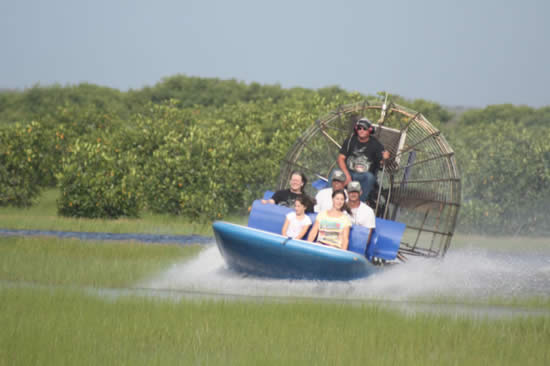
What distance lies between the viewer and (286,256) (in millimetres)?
10211

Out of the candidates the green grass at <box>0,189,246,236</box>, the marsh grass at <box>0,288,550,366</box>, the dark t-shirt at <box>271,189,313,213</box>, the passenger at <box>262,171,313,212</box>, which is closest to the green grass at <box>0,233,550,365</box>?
the marsh grass at <box>0,288,550,366</box>

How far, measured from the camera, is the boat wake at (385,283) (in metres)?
10.1

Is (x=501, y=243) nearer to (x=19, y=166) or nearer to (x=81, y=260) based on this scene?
(x=81, y=260)

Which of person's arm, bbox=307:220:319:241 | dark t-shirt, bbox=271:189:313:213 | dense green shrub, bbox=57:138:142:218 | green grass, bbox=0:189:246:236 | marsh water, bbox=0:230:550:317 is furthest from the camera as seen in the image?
dense green shrub, bbox=57:138:142:218

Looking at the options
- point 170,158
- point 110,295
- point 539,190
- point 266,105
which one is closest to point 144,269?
point 110,295

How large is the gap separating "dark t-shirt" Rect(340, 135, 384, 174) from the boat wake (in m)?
1.79

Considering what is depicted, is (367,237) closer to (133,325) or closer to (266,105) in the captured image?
(133,325)

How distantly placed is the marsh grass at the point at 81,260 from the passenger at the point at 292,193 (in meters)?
2.05

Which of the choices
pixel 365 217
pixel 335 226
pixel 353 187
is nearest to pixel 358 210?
pixel 365 217

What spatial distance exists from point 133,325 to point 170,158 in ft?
48.3

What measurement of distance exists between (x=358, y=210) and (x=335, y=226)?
2.11ft

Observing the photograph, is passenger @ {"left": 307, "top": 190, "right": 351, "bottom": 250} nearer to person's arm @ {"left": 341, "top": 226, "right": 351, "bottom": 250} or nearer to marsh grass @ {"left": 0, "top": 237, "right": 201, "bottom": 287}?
person's arm @ {"left": 341, "top": 226, "right": 351, "bottom": 250}

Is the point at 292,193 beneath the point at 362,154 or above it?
beneath

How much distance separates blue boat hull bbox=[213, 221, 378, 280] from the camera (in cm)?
1012
